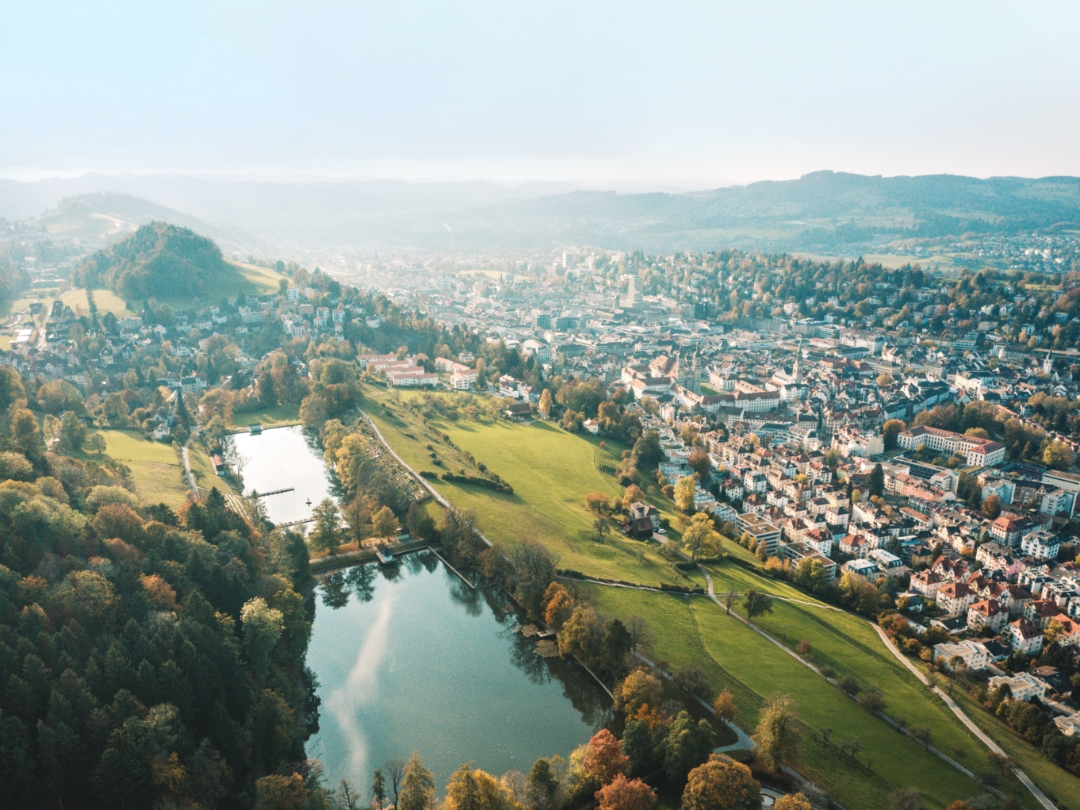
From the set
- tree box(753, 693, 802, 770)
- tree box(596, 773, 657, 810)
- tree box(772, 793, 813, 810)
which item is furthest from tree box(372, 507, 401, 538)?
tree box(772, 793, 813, 810)

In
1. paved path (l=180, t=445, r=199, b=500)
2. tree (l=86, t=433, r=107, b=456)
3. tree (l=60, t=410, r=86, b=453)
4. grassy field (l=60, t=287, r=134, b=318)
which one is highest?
grassy field (l=60, t=287, r=134, b=318)

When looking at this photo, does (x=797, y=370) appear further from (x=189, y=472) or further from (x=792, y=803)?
(x=792, y=803)

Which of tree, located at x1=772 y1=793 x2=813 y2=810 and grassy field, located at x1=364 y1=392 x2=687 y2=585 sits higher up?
tree, located at x1=772 y1=793 x2=813 y2=810

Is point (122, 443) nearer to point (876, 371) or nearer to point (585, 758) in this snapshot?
point (585, 758)

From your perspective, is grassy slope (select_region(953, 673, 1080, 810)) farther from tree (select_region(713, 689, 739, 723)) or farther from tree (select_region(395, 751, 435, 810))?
tree (select_region(395, 751, 435, 810))

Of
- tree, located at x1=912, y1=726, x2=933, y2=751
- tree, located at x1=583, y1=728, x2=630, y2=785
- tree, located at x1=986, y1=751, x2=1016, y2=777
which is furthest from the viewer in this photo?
tree, located at x1=912, y1=726, x2=933, y2=751

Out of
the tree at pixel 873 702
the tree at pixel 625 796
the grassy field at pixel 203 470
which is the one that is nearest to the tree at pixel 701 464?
the tree at pixel 873 702

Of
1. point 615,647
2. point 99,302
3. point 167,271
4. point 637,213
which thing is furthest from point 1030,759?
point 637,213
